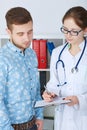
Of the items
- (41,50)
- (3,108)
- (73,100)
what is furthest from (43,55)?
(3,108)

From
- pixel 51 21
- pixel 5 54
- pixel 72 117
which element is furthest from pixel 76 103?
pixel 51 21

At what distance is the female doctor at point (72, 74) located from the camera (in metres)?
2.03

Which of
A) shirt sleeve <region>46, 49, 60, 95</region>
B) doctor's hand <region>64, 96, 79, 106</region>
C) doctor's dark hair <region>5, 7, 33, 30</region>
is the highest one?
doctor's dark hair <region>5, 7, 33, 30</region>

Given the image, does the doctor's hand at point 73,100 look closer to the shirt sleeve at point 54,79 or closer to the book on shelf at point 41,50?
the shirt sleeve at point 54,79

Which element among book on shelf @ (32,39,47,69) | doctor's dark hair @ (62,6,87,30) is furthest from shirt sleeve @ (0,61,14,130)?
book on shelf @ (32,39,47,69)

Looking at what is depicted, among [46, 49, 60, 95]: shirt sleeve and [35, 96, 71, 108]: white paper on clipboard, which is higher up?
[46, 49, 60, 95]: shirt sleeve

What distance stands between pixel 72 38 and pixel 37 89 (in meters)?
0.47

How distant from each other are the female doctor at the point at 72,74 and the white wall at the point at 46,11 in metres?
1.41

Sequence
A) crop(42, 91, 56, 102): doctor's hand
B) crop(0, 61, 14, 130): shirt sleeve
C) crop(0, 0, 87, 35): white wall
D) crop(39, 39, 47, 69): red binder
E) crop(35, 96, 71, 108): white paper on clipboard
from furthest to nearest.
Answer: crop(0, 0, 87, 35): white wall
crop(39, 39, 47, 69): red binder
crop(42, 91, 56, 102): doctor's hand
crop(35, 96, 71, 108): white paper on clipboard
crop(0, 61, 14, 130): shirt sleeve

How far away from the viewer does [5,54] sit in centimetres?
173

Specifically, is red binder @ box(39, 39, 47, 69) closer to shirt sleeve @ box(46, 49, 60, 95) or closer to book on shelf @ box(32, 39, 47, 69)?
book on shelf @ box(32, 39, 47, 69)

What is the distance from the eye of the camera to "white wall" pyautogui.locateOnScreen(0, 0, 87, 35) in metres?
3.52

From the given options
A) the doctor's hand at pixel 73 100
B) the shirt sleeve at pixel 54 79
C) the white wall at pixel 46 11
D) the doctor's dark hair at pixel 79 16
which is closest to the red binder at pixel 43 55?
the white wall at pixel 46 11

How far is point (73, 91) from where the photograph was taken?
2076 mm
